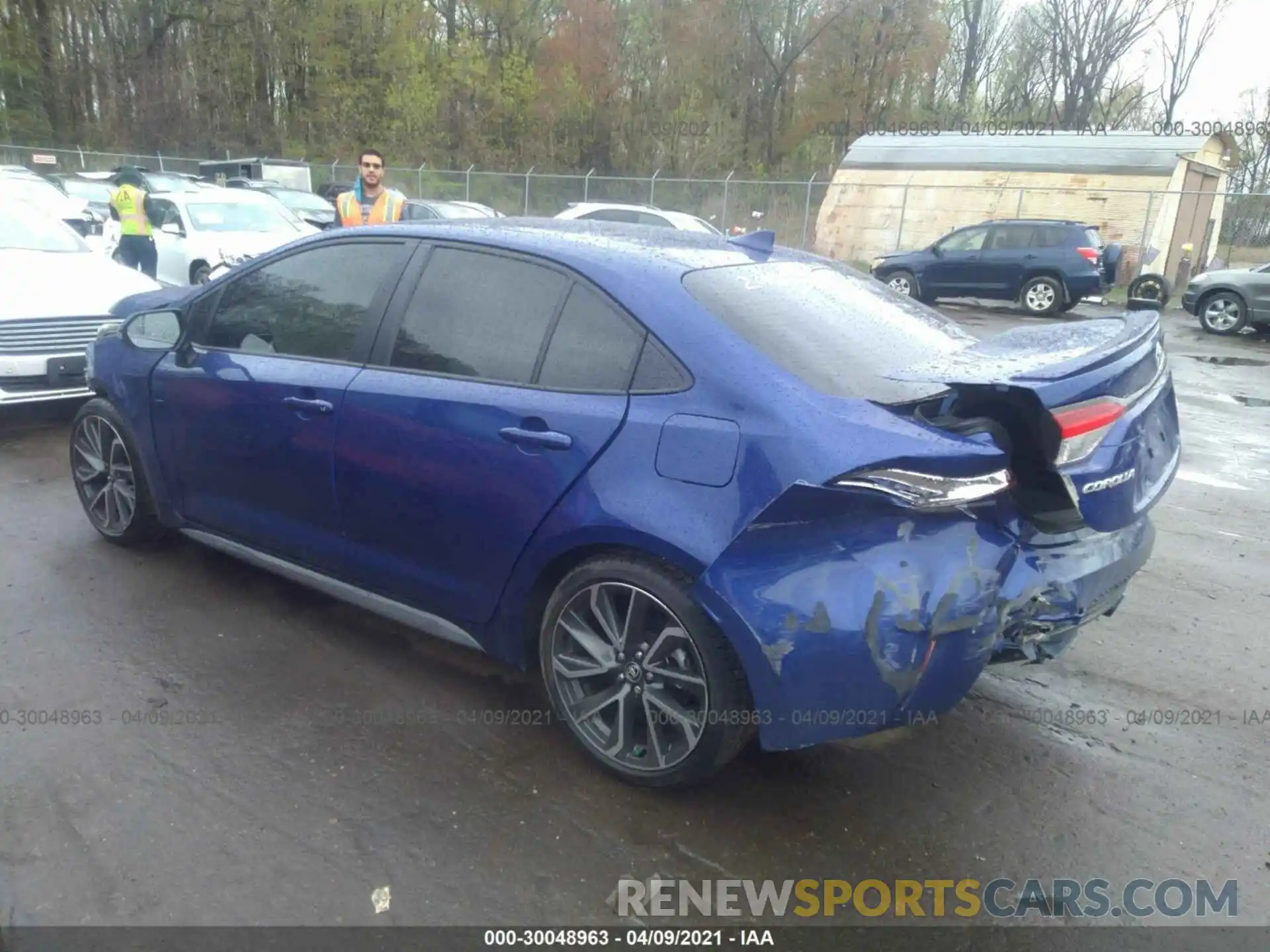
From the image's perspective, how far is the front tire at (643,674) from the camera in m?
2.84

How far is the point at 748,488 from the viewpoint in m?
2.71

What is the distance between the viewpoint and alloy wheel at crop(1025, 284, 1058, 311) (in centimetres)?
1842

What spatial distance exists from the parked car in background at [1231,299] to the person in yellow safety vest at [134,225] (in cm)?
1586

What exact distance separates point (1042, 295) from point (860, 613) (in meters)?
17.8

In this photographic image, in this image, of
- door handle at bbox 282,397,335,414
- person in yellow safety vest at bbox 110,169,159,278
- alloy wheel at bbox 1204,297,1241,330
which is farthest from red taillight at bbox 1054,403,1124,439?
alloy wheel at bbox 1204,297,1241,330

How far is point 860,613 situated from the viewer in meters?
2.61

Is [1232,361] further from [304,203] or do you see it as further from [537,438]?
[304,203]

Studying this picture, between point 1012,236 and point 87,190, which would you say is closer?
point 1012,236

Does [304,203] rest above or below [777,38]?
below

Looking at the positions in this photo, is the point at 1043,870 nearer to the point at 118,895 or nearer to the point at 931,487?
the point at 931,487

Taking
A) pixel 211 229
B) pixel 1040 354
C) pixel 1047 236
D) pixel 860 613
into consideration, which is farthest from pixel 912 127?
pixel 860 613

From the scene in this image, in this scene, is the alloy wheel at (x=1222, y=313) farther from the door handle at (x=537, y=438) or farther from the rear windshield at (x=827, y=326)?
the door handle at (x=537, y=438)

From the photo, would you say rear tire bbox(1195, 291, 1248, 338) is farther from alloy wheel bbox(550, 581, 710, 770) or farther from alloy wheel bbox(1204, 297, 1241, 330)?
alloy wheel bbox(550, 581, 710, 770)

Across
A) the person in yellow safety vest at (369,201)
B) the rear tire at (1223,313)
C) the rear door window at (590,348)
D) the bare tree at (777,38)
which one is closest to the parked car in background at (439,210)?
the person in yellow safety vest at (369,201)
